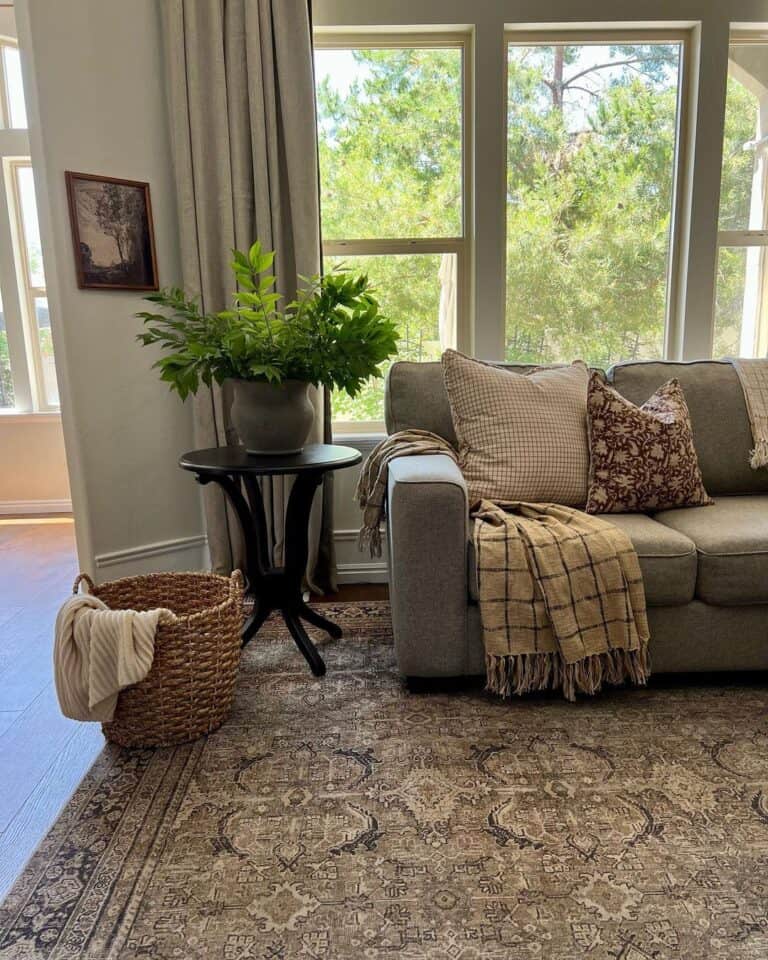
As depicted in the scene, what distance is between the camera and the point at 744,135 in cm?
284

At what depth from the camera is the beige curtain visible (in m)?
2.45

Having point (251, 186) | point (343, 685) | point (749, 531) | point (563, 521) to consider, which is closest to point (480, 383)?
point (563, 521)

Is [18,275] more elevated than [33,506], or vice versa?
[18,275]

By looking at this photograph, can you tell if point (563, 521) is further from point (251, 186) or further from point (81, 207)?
point (81, 207)

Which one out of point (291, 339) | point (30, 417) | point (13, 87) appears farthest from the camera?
point (30, 417)

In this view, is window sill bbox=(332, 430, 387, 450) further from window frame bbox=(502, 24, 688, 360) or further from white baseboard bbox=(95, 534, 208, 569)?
window frame bbox=(502, 24, 688, 360)

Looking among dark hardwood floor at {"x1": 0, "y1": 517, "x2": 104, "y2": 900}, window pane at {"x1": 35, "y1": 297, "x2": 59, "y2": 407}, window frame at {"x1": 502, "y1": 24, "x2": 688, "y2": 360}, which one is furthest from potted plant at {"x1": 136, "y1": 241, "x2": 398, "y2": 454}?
window pane at {"x1": 35, "y1": 297, "x2": 59, "y2": 407}

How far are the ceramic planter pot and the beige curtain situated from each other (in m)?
0.68

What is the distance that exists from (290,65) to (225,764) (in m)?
2.36

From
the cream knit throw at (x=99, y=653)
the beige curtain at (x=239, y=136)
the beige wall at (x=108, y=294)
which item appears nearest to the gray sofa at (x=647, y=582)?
the cream knit throw at (x=99, y=653)

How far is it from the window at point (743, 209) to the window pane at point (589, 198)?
0.25m

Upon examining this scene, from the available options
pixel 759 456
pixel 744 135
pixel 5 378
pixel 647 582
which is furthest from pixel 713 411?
pixel 5 378

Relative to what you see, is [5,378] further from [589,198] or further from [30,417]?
[589,198]

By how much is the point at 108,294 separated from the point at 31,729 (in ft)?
5.13
